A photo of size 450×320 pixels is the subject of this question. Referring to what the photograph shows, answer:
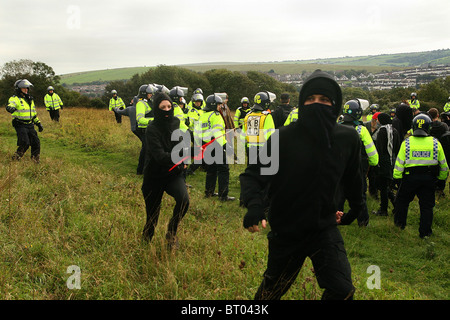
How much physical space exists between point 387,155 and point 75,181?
7.30 metres

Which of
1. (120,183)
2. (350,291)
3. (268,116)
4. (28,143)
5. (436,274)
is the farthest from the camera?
→ (28,143)

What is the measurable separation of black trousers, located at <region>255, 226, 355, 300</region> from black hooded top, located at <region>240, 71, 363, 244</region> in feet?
0.24

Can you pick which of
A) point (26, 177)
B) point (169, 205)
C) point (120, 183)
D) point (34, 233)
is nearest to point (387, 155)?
point (169, 205)

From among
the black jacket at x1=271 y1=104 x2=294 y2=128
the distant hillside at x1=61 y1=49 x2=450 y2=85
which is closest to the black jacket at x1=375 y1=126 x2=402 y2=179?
the black jacket at x1=271 y1=104 x2=294 y2=128

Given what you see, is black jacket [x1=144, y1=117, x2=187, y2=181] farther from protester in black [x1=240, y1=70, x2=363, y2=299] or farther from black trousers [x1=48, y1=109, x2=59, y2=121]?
black trousers [x1=48, y1=109, x2=59, y2=121]

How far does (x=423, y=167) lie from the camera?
573cm

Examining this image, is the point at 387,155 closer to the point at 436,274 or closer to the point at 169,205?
the point at 436,274

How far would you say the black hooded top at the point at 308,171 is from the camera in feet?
7.86

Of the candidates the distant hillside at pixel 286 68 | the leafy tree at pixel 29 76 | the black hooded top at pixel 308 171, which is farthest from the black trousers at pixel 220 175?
the distant hillside at pixel 286 68

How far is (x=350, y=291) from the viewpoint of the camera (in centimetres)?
234

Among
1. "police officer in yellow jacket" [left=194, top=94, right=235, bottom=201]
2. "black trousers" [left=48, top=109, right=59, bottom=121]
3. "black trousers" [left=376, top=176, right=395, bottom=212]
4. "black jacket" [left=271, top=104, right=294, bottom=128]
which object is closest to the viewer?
"black trousers" [left=376, top=176, right=395, bottom=212]

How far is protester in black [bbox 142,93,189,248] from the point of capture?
169 inches

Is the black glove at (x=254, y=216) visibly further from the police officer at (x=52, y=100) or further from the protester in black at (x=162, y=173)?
the police officer at (x=52, y=100)
